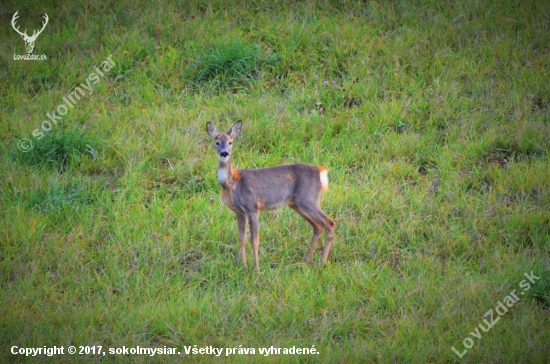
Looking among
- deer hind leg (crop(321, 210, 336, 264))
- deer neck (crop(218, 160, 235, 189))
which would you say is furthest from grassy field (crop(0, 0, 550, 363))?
deer neck (crop(218, 160, 235, 189))

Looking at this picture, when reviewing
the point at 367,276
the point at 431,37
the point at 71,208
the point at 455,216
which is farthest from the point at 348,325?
the point at 431,37

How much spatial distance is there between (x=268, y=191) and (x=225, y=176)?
0.45 metres

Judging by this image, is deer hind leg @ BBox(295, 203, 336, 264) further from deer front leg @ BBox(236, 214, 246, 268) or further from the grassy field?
deer front leg @ BBox(236, 214, 246, 268)

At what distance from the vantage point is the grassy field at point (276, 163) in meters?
6.07

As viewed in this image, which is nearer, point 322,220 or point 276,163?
point 322,220

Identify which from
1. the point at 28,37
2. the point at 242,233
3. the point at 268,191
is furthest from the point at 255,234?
the point at 28,37

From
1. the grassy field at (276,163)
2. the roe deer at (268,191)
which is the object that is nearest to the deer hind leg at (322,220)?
the roe deer at (268,191)

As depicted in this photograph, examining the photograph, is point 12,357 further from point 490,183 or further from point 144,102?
point 490,183

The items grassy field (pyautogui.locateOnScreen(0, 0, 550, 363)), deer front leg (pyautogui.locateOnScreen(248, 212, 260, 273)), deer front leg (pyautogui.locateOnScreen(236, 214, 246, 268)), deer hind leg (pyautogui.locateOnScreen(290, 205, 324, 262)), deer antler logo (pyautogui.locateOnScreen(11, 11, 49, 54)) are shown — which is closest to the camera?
grassy field (pyautogui.locateOnScreen(0, 0, 550, 363))

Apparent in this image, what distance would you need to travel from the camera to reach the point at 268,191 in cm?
691

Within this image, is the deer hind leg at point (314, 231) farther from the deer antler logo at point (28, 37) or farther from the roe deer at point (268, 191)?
the deer antler logo at point (28, 37)

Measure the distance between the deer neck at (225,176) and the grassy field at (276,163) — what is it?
0.69 metres

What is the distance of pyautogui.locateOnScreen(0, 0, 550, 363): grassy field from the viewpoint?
6.07 meters

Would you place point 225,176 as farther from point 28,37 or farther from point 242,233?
point 28,37
